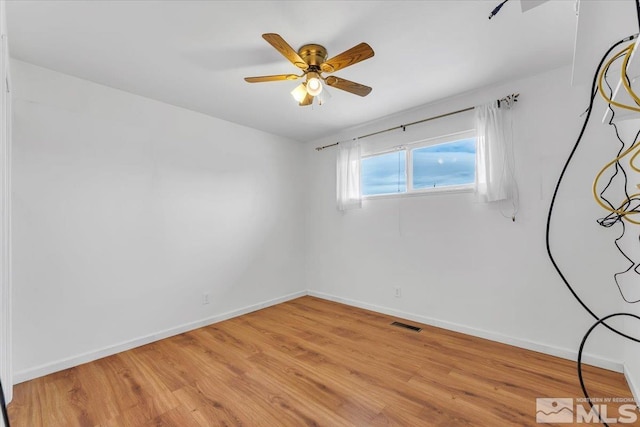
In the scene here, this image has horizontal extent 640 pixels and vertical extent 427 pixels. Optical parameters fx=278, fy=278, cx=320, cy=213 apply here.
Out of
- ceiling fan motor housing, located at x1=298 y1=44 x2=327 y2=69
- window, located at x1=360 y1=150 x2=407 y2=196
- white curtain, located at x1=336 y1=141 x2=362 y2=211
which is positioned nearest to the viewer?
ceiling fan motor housing, located at x1=298 y1=44 x2=327 y2=69

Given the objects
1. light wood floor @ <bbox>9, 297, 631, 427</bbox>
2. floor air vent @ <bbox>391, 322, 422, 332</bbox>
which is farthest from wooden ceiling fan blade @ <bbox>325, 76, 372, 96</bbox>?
floor air vent @ <bbox>391, 322, 422, 332</bbox>

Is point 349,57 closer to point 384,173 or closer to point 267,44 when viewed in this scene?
point 267,44

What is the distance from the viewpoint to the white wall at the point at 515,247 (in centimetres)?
222

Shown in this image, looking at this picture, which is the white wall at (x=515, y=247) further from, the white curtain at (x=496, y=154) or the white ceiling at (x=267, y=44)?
the white ceiling at (x=267, y=44)

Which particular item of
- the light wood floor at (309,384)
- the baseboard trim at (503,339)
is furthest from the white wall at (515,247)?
the light wood floor at (309,384)

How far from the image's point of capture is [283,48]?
5.68 feet

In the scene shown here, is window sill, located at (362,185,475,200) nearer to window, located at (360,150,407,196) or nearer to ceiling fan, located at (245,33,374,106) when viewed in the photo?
window, located at (360,150,407,196)

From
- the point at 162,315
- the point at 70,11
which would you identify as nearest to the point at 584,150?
the point at 70,11

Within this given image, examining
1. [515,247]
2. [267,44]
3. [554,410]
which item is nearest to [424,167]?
[515,247]

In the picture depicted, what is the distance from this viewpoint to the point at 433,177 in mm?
3158

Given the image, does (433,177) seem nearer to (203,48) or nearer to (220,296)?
(203,48)

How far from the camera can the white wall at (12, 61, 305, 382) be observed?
219cm

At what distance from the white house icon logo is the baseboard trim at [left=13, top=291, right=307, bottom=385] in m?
2.98

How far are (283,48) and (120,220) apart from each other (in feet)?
7.13
